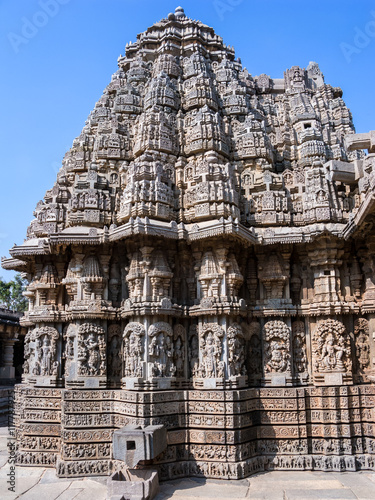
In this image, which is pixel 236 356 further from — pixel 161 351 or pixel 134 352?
pixel 134 352

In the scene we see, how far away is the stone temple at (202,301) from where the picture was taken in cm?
1057

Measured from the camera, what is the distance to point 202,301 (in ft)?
36.4

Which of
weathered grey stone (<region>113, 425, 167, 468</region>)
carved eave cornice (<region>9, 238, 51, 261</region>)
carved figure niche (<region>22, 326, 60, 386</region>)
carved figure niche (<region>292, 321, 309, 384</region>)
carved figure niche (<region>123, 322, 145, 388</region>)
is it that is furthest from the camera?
carved eave cornice (<region>9, 238, 51, 261</region>)

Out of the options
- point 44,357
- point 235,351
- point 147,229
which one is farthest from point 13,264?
point 235,351

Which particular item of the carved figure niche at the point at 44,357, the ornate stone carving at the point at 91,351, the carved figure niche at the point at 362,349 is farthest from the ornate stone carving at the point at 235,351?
the carved figure niche at the point at 44,357

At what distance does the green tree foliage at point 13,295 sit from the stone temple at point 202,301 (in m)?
40.9

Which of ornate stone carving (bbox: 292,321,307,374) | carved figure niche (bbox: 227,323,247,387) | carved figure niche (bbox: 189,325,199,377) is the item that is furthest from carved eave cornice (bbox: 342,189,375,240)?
carved figure niche (bbox: 189,325,199,377)

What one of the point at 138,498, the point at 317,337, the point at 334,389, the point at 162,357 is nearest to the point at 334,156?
the point at 317,337

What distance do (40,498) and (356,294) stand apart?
8921mm

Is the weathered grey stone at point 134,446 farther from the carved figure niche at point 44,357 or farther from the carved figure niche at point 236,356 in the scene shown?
the carved figure niche at point 44,357

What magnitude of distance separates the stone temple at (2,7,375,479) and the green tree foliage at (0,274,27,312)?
134 ft

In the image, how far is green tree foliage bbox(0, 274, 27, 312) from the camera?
168ft

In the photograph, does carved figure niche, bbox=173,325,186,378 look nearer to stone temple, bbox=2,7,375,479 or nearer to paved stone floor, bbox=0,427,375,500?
stone temple, bbox=2,7,375,479

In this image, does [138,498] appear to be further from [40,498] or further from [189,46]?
[189,46]
